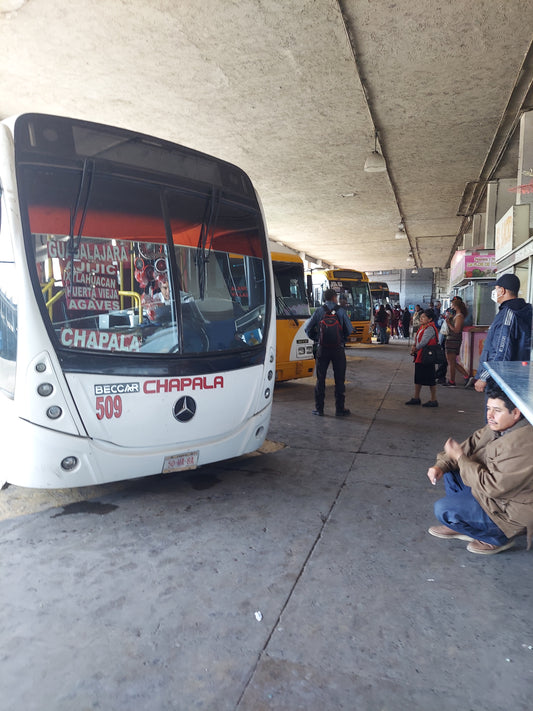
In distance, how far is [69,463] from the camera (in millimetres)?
3422

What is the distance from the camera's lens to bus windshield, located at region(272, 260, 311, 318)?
9328mm

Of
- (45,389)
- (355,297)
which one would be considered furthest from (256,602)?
(355,297)

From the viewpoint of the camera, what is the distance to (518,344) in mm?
4828

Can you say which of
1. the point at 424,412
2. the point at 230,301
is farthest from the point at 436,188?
→ the point at 230,301

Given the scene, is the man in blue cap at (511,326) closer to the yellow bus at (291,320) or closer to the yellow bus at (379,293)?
the yellow bus at (291,320)

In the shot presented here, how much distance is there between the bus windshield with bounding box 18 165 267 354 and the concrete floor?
4.49 feet

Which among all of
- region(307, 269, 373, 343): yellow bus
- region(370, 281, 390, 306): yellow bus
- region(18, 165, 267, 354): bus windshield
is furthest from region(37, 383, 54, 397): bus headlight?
region(370, 281, 390, 306): yellow bus

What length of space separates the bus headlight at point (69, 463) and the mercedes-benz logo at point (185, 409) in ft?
2.63

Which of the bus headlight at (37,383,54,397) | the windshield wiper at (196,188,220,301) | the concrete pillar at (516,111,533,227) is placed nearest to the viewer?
the bus headlight at (37,383,54,397)

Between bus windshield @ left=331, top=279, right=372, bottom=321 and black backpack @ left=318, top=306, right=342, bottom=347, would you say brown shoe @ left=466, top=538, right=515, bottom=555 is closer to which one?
black backpack @ left=318, top=306, right=342, bottom=347

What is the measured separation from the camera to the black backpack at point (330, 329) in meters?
7.01

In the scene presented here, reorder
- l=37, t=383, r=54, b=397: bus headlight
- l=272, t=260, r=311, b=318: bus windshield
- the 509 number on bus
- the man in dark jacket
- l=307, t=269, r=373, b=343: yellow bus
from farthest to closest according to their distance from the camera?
l=307, t=269, r=373, b=343: yellow bus
l=272, t=260, r=311, b=318: bus windshield
the man in dark jacket
the 509 number on bus
l=37, t=383, r=54, b=397: bus headlight

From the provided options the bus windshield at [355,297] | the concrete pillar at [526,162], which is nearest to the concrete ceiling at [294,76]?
the concrete pillar at [526,162]

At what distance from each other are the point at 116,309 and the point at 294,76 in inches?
209
